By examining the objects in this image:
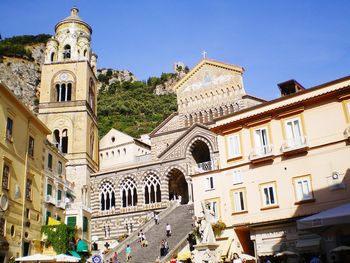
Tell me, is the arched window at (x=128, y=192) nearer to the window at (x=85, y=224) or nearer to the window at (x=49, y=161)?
the window at (x=85, y=224)

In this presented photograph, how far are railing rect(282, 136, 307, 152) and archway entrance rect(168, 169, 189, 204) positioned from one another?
2185cm

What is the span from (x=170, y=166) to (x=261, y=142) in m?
20.2

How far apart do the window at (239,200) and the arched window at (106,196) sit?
23759mm

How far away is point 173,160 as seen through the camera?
141ft

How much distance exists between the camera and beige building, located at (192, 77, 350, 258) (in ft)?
68.5

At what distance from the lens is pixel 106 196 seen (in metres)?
45.6

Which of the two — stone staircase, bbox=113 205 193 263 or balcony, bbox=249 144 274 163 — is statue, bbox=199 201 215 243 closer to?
balcony, bbox=249 144 274 163

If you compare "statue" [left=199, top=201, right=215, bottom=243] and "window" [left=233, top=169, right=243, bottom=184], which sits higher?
"window" [left=233, top=169, right=243, bottom=184]

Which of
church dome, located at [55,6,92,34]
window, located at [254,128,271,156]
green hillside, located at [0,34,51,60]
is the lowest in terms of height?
window, located at [254,128,271,156]

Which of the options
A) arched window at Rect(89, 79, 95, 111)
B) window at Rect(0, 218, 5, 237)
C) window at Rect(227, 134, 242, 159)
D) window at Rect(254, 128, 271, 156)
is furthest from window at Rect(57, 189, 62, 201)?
arched window at Rect(89, 79, 95, 111)

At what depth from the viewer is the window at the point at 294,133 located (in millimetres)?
22453

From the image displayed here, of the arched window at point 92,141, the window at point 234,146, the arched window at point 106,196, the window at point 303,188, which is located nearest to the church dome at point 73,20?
the arched window at point 92,141

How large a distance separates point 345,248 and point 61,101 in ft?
129

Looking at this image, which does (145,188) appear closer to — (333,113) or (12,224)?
(12,224)
